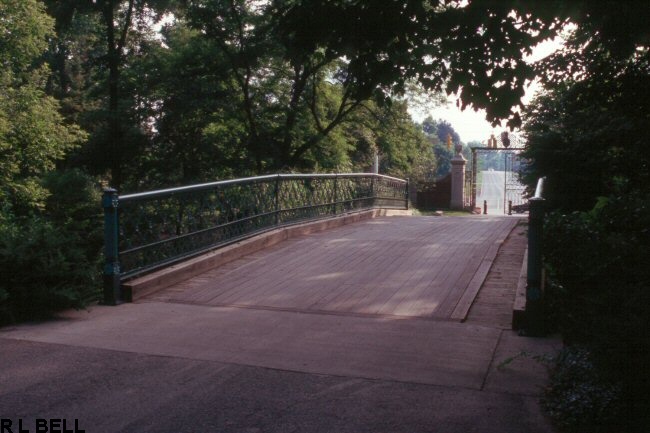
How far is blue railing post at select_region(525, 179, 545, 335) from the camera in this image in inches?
229

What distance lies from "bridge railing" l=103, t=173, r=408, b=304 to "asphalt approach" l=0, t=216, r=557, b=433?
589 millimetres

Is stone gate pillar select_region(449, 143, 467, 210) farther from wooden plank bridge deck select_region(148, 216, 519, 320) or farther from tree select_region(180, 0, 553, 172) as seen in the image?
tree select_region(180, 0, 553, 172)

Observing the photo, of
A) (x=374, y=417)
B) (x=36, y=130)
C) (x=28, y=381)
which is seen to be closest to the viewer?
(x=374, y=417)

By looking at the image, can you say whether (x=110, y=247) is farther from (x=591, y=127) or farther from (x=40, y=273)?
(x=591, y=127)

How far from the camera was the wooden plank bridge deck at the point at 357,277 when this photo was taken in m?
6.95

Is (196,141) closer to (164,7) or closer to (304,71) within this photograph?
(304,71)

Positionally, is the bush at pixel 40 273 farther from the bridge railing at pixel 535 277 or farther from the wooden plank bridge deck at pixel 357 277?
the bridge railing at pixel 535 277

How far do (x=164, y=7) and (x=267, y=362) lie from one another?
957 inches

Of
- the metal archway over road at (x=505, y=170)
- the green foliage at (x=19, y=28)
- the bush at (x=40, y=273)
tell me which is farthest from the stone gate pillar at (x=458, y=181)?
the bush at (x=40, y=273)

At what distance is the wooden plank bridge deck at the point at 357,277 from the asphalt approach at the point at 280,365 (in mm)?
49

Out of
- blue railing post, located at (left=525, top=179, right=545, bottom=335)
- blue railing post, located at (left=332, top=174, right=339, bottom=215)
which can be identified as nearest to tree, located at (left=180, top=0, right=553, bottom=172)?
blue railing post, located at (left=525, top=179, right=545, bottom=335)

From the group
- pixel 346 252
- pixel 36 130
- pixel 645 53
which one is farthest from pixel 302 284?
pixel 36 130

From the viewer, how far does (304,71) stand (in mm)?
23609

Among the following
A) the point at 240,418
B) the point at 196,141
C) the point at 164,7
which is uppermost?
the point at 164,7
